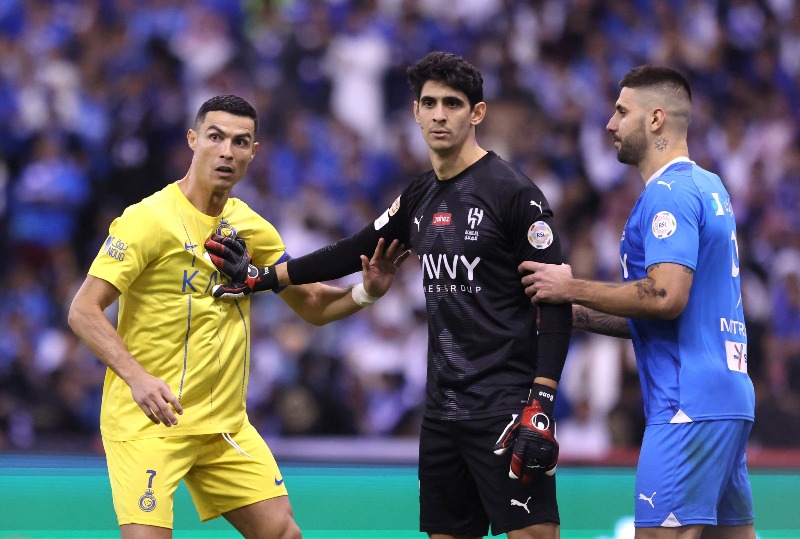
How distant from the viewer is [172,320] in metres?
5.50

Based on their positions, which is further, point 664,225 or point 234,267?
point 234,267

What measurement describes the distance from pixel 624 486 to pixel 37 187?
6.39 meters

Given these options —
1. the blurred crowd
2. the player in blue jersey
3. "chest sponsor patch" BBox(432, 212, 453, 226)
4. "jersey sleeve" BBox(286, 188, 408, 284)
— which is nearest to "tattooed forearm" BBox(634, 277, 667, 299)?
the player in blue jersey

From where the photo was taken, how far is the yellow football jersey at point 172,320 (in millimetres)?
5395

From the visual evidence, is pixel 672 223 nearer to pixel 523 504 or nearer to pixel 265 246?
pixel 523 504

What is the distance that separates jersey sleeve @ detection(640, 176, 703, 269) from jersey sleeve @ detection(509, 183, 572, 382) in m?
0.39

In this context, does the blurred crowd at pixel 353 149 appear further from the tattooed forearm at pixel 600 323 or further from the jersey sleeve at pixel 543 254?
the jersey sleeve at pixel 543 254

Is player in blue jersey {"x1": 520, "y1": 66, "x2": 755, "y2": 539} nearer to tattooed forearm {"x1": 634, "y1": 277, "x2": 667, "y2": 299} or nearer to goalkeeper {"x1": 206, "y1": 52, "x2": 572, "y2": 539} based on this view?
tattooed forearm {"x1": 634, "y1": 277, "x2": 667, "y2": 299}

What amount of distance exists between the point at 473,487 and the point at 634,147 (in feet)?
A: 5.31

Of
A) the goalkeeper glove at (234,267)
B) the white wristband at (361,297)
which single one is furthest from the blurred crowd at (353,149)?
the goalkeeper glove at (234,267)

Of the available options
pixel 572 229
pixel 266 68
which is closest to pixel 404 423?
pixel 572 229

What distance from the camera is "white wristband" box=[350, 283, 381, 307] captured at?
6.02 metres

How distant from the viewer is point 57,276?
36.9 ft

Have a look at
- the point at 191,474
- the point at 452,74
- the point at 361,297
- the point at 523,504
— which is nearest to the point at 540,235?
the point at 452,74
